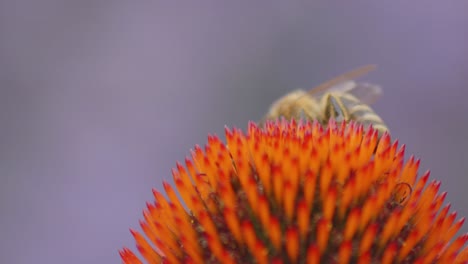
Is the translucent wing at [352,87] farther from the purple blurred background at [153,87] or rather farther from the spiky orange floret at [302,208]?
the purple blurred background at [153,87]

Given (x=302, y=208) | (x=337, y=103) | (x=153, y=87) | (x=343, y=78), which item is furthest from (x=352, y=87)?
(x=153, y=87)

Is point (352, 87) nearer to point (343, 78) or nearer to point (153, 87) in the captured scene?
Answer: point (343, 78)

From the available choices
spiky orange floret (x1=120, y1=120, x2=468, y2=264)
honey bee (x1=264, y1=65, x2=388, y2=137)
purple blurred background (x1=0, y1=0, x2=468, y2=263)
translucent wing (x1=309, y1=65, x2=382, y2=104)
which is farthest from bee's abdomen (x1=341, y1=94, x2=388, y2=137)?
purple blurred background (x1=0, y1=0, x2=468, y2=263)

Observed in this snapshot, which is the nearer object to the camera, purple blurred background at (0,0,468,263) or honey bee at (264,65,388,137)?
honey bee at (264,65,388,137)

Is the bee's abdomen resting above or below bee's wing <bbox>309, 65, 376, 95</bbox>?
below

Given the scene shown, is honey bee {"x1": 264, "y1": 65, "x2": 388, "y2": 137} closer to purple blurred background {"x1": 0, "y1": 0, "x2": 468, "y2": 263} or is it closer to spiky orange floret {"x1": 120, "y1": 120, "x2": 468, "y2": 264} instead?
spiky orange floret {"x1": 120, "y1": 120, "x2": 468, "y2": 264}

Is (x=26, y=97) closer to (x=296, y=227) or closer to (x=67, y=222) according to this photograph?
(x=67, y=222)

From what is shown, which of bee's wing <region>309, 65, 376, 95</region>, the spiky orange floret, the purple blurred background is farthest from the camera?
the purple blurred background
